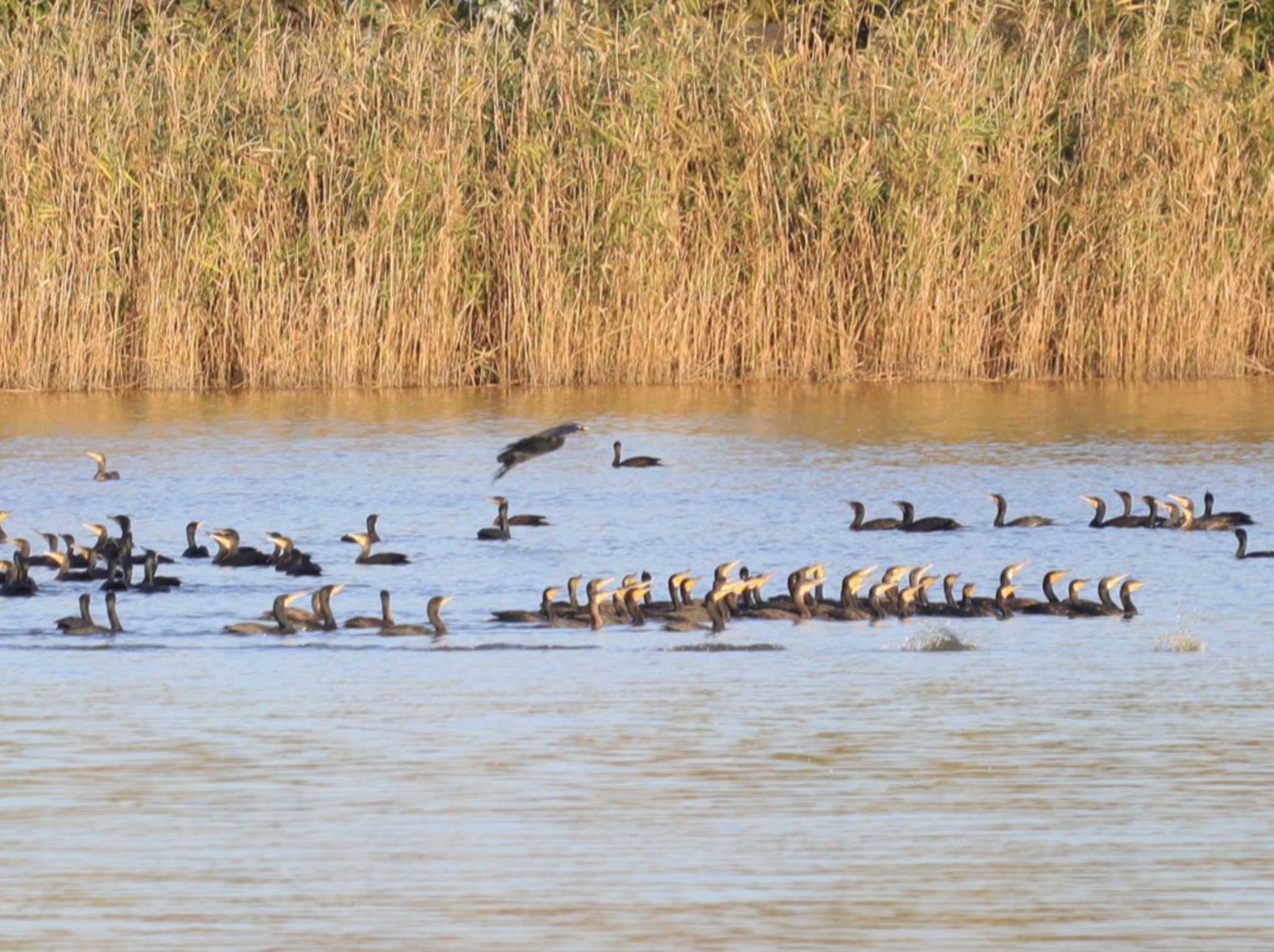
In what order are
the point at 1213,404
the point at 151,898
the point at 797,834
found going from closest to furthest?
1. the point at 151,898
2. the point at 797,834
3. the point at 1213,404

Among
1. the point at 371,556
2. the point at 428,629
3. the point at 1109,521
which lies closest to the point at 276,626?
the point at 428,629

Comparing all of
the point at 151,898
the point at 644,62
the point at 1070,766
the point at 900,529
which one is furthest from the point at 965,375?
the point at 151,898

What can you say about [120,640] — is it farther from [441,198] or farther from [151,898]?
[441,198]

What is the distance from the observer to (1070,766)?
320 inches

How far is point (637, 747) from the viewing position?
336 inches

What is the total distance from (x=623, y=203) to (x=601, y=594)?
10.8 metres

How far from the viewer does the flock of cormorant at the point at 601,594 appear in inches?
456

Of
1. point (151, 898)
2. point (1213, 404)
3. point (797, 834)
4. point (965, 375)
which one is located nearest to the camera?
point (151, 898)

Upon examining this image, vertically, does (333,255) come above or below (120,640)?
above

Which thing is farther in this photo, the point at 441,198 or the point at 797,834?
the point at 441,198

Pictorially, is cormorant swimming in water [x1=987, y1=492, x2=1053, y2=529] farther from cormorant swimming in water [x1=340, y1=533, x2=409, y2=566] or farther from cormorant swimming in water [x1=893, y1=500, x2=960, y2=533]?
cormorant swimming in water [x1=340, y1=533, x2=409, y2=566]

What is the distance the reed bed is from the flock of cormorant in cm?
793

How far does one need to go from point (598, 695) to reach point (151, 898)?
10.9ft

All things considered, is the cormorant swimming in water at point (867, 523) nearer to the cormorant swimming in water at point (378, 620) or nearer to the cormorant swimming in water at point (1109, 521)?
the cormorant swimming in water at point (1109, 521)
